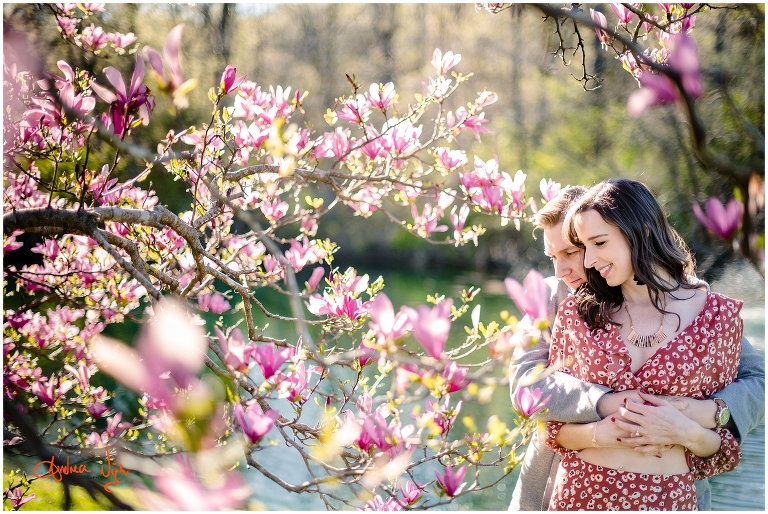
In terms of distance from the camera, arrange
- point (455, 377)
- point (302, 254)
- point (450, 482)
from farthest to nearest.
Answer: point (302, 254) → point (450, 482) → point (455, 377)

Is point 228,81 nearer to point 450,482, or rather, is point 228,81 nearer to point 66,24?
point 450,482

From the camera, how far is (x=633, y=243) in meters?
1.39

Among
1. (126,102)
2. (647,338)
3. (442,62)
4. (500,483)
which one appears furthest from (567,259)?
(500,483)

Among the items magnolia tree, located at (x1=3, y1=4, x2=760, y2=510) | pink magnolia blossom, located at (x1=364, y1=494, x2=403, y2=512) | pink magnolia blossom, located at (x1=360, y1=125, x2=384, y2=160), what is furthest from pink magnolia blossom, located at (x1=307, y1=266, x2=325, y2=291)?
pink magnolia blossom, located at (x1=364, y1=494, x2=403, y2=512)

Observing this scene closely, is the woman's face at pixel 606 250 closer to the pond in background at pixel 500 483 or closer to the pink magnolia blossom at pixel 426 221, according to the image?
the pink magnolia blossom at pixel 426 221

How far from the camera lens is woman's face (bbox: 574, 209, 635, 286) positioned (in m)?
1.37

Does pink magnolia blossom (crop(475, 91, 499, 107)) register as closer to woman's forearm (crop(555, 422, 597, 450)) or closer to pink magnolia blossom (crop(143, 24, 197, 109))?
woman's forearm (crop(555, 422, 597, 450))

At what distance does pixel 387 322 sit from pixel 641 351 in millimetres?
763

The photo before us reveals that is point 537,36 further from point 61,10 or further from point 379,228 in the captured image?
point 61,10

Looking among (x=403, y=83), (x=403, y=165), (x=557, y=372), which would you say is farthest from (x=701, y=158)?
(x=403, y=83)

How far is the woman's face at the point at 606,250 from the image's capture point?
1.37 metres

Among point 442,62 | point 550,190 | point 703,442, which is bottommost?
point 703,442

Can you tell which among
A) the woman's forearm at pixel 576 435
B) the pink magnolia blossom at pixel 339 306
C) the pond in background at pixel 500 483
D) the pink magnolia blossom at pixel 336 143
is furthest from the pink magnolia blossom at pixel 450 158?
the pond in background at pixel 500 483

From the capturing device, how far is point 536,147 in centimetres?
1198
